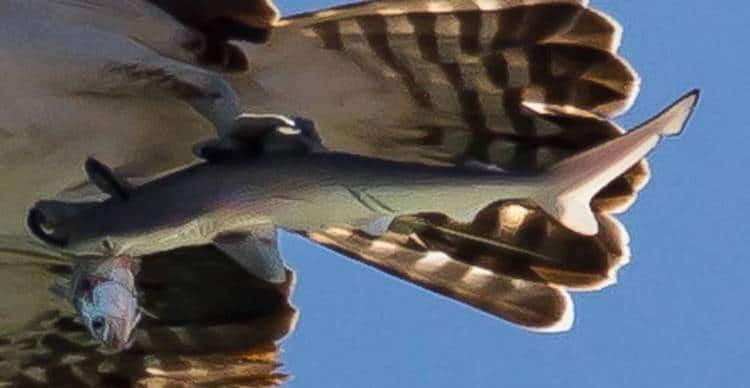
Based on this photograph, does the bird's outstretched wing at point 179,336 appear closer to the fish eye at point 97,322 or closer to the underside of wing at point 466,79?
the underside of wing at point 466,79

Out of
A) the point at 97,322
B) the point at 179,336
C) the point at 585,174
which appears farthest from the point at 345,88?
the point at 179,336

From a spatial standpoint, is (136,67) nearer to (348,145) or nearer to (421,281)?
(348,145)

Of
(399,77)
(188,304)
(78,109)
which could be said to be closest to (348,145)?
(399,77)

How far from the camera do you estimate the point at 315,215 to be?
671 cm

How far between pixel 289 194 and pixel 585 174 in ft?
2.37

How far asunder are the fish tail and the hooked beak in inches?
48.7

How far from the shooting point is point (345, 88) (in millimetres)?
7488

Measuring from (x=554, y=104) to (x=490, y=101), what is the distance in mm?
194

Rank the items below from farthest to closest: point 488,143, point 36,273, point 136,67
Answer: point 36,273
point 488,143
point 136,67

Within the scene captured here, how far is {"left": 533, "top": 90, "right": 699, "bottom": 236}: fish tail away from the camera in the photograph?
622 centimetres

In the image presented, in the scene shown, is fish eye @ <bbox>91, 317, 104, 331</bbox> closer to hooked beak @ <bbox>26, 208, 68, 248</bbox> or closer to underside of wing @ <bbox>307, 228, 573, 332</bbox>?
hooked beak @ <bbox>26, 208, 68, 248</bbox>

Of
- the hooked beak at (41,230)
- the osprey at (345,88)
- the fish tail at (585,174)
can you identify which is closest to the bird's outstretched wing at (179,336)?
the osprey at (345,88)

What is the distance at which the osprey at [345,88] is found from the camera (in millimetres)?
6965

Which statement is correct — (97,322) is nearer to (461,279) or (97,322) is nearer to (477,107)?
(477,107)
